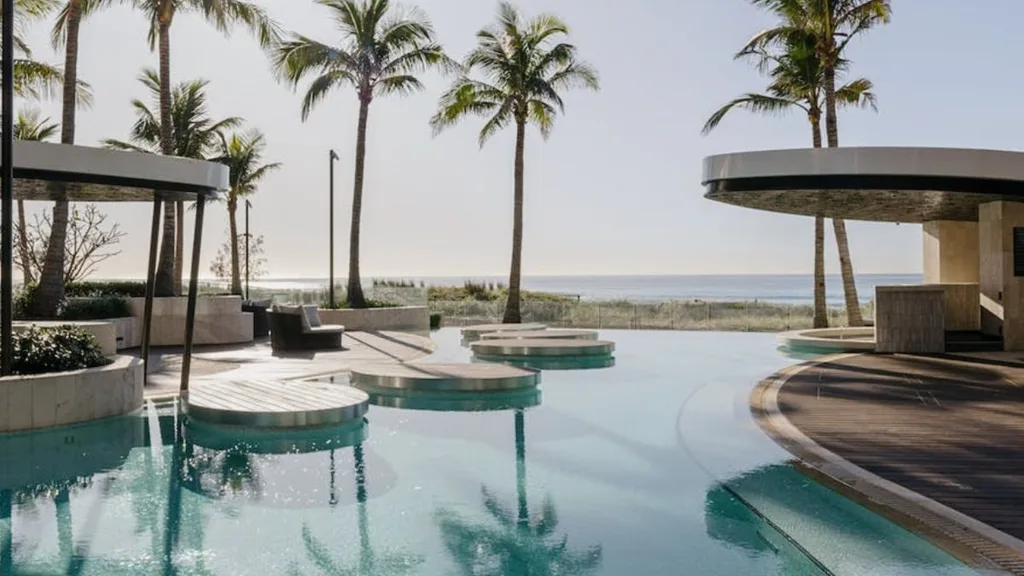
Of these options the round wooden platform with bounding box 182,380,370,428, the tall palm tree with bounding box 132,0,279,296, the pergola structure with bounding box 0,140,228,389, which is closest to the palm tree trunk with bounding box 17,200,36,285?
the tall palm tree with bounding box 132,0,279,296

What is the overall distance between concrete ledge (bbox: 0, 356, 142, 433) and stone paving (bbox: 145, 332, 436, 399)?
0.97 metres

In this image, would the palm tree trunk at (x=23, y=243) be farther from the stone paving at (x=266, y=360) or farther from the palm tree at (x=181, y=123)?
the stone paving at (x=266, y=360)

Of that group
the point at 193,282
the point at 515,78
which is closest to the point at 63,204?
the point at 193,282

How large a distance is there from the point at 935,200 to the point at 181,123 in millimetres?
23511

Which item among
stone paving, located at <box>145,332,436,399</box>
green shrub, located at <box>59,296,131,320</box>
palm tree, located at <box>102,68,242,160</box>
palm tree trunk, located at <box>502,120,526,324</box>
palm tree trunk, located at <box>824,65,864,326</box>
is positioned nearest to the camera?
stone paving, located at <box>145,332,436,399</box>

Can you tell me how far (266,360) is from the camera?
13.6 metres

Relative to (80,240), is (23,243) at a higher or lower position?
lower

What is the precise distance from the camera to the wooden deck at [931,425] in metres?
5.28

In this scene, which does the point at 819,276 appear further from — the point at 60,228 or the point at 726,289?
the point at 726,289

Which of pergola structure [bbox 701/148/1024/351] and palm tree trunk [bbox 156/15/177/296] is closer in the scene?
pergola structure [bbox 701/148/1024/351]

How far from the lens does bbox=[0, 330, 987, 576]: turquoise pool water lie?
441 centimetres

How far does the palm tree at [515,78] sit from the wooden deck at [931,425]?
42.7ft

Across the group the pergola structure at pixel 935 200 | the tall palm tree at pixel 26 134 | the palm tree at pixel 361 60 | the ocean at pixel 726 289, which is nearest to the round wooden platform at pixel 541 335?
the pergola structure at pixel 935 200

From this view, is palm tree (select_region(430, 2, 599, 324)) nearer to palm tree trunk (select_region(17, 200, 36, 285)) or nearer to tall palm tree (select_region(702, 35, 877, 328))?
tall palm tree (select_region(702, 35, 877, 328))
